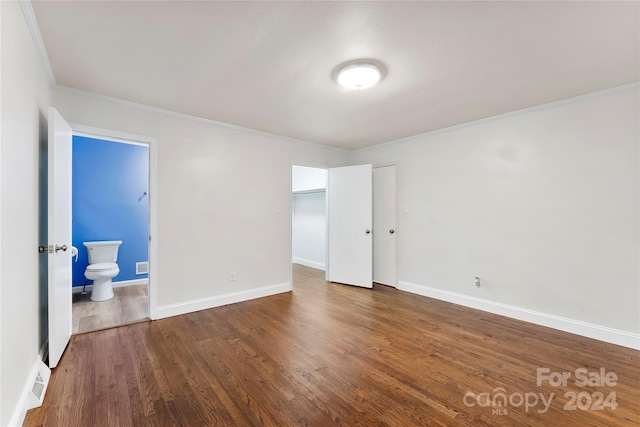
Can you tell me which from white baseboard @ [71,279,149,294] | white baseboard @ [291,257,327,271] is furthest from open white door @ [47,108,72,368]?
white baseboard @ [291,257,327,271]

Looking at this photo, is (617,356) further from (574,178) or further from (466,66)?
(466,66)

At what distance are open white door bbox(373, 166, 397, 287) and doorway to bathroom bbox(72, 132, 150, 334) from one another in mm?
3516

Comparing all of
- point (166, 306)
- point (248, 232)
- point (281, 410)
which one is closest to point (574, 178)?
point (281, 410)

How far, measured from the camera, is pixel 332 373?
6.97 feet

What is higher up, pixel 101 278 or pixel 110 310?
pixel 101 278

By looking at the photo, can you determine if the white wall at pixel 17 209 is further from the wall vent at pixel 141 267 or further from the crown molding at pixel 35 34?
the wall vent at pixel 141 267

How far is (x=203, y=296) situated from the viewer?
3.53 meters

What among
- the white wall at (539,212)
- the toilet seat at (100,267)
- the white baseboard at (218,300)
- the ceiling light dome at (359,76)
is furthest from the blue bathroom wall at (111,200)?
the white wall at (539,212)

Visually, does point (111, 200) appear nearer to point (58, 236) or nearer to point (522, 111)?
point (58, 236)

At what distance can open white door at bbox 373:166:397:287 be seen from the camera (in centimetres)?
460

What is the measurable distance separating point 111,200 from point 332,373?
4.36 m

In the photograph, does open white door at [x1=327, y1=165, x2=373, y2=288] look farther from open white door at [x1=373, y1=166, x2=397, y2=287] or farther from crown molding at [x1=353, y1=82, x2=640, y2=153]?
crown molding at [x1=353, y1=82, x2=640, y2=153]

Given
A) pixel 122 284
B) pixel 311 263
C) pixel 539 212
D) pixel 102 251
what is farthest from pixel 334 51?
pixel 311 263

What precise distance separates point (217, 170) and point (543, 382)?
378cm
